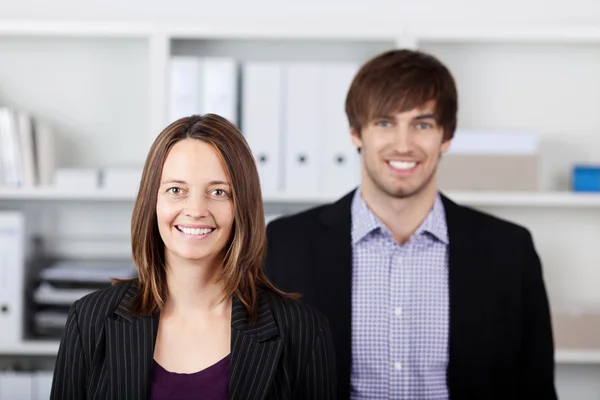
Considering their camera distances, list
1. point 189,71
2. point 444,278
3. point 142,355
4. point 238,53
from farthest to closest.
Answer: point 238,53, point 189,71, point 444,278, point 142,355

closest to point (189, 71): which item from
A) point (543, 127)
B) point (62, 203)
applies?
point (62, 203)

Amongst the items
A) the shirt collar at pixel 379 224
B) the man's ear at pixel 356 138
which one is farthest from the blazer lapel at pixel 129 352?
the man's ear at pixel 356 138

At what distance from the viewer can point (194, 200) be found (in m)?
1.27

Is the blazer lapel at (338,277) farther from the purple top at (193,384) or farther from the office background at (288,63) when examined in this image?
the office background at (288,63)

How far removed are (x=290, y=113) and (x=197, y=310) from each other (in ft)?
3.79

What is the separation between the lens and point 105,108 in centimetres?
282

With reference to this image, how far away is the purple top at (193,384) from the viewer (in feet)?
4.20

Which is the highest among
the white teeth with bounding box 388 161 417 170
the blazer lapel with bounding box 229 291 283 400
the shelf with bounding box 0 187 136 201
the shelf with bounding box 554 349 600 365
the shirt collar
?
the white teeth with bounding box 388 161 417 170

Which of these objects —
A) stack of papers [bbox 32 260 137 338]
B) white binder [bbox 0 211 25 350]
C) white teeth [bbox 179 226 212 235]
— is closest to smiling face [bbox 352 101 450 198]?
white teeth [bbox 179 226 212 235]

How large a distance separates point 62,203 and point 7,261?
0.37 metres

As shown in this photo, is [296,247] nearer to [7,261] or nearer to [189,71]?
[189,71]

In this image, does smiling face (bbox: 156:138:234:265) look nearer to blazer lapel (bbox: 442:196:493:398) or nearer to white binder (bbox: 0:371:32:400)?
blazer lapel (bbox: 442:196:493:398)

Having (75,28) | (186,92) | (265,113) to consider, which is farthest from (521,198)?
(75,28)

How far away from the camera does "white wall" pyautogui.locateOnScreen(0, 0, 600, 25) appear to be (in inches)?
110
